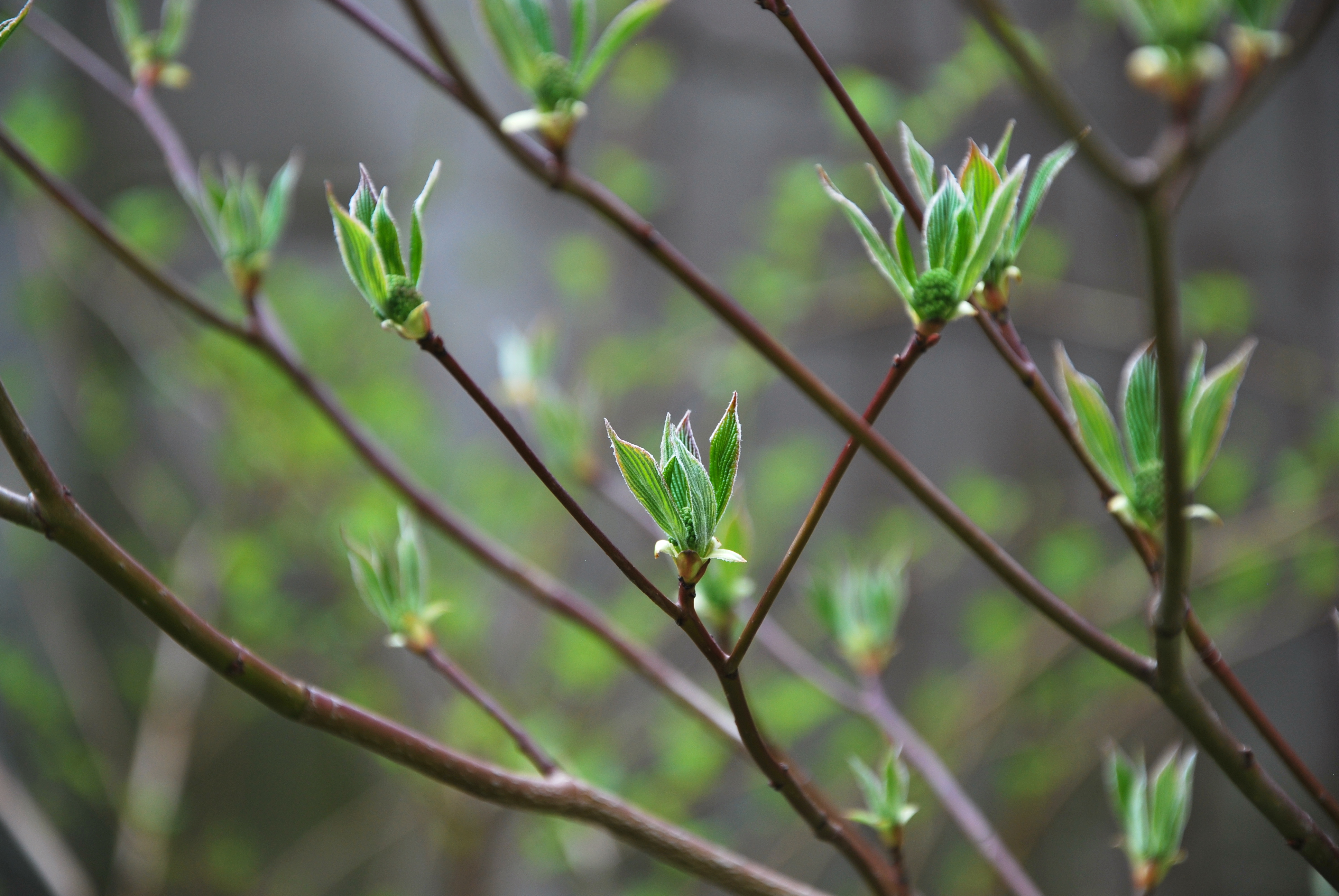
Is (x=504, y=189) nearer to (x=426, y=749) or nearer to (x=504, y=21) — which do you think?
(x=504, y=21)

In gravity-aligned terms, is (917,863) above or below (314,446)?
below

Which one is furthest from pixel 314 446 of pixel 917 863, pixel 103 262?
pixel 917 863

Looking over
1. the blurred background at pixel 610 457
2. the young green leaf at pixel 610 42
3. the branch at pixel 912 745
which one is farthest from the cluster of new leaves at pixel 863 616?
the blurred background at pixel 610 457

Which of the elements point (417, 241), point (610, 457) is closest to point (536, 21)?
point (417, 241)

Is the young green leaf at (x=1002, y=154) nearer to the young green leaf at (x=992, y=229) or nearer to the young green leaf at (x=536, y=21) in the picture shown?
the young green leaf at (x=992, y=229)

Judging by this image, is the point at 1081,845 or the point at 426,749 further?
the point at 1081,845

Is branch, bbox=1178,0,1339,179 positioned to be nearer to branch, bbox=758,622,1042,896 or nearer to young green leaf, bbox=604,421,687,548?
young green leaf, bbox=604,421,687,548

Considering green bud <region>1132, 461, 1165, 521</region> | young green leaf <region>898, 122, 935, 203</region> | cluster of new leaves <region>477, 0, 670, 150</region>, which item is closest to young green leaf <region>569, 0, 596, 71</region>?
cluster of new leaves <region>477, 0, 670, 150</region>
